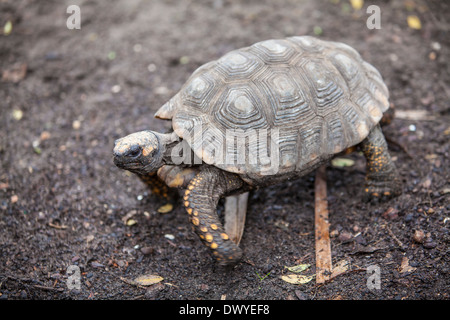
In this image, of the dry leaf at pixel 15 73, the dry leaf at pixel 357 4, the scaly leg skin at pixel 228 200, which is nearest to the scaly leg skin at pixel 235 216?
the scaly leg skin at pixel 228 200

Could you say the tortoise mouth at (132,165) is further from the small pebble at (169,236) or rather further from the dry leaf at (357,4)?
the dry leaf at (357,4)

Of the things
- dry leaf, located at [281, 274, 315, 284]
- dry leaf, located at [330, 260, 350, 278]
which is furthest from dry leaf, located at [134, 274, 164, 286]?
dry leaf, located at [330, 260, 350, 278]

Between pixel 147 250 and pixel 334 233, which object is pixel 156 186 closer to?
pixel 147 250

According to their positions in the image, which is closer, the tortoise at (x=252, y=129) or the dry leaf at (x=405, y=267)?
the dry leaf at (x=405, y=267)
